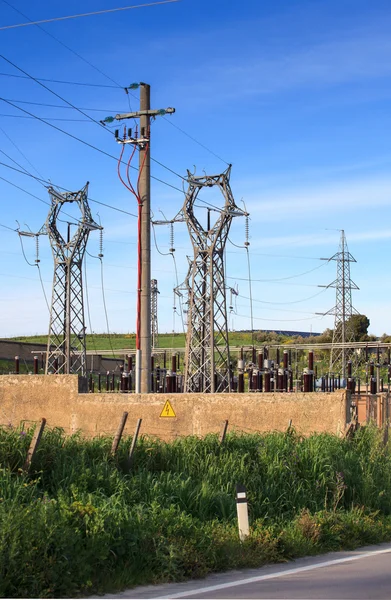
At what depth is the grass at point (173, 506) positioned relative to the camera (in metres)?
8.69

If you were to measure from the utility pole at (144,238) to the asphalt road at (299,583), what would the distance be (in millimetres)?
9488

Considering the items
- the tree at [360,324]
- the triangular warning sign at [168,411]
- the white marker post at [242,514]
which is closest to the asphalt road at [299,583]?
the white marker post at [242,514]

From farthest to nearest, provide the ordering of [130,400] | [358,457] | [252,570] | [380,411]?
1. [380,411]
2. [130,400]
3. [358,457]
4. [252,570]

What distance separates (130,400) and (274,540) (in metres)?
8.51

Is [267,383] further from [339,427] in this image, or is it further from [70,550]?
[70,550]

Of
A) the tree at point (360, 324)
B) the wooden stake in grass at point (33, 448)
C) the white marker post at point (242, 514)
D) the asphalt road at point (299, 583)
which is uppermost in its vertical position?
the tree at point (360, 324)

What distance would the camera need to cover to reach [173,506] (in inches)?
440

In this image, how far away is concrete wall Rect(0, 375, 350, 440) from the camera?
17109 millimetres

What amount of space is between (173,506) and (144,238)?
32.8ft

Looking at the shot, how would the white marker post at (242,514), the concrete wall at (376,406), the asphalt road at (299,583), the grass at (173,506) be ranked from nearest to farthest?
the asphalt road at (299,583) → the grass at (173,506) → the white marker post at (242,514) → the concrete wall at (376,406)

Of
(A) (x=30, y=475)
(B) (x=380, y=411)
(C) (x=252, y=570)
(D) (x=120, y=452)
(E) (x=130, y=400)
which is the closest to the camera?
(C) (x=252, y=570)

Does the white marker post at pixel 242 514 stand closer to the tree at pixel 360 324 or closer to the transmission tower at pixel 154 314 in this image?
the transmission tower at pixel 154 314

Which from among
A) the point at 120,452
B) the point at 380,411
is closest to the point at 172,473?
the point at 120,452

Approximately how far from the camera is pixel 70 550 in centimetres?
873
